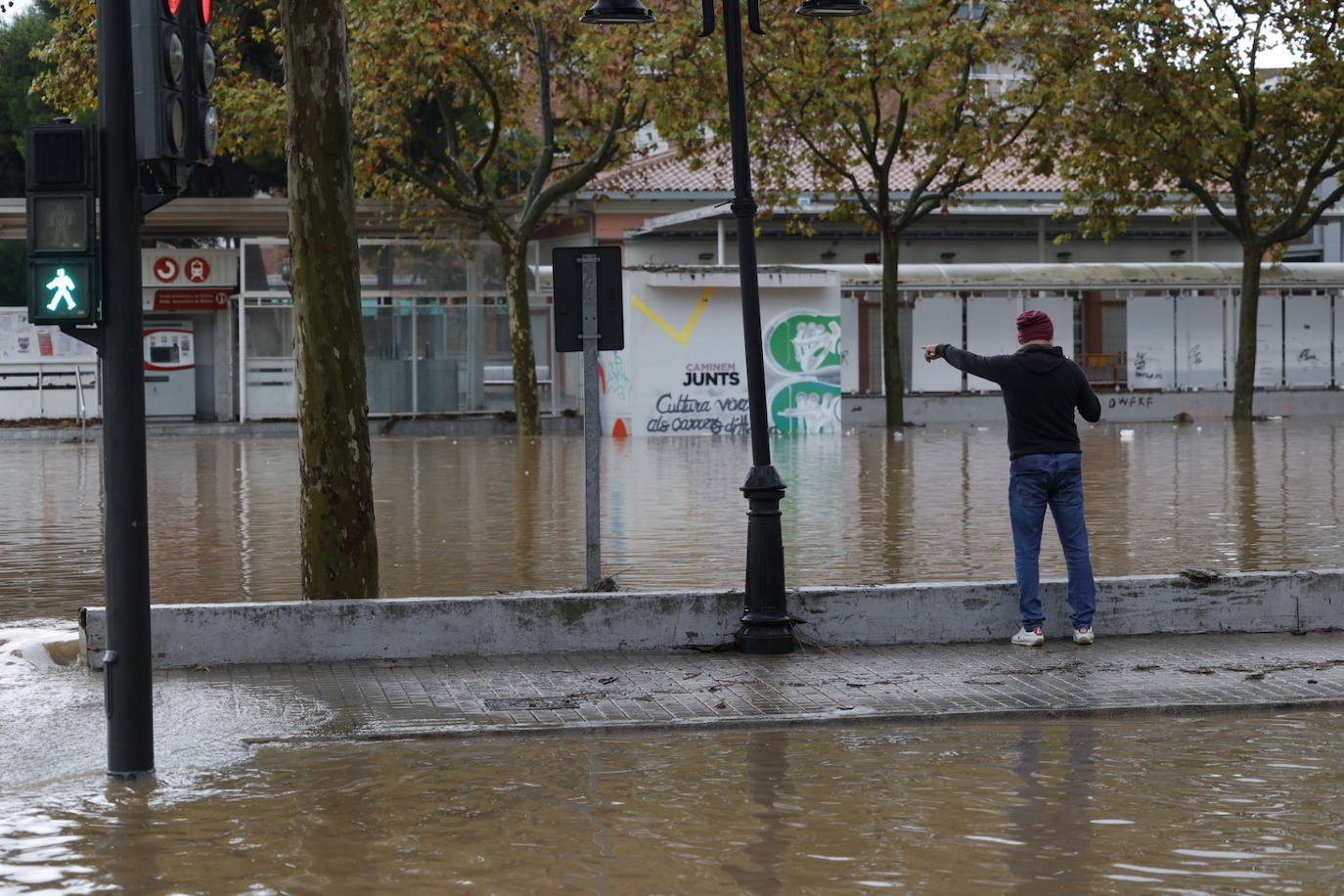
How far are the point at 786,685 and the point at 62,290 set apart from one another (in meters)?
3.70

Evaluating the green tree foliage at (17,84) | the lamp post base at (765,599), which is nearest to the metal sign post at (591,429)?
the lamp post base at (765,599)

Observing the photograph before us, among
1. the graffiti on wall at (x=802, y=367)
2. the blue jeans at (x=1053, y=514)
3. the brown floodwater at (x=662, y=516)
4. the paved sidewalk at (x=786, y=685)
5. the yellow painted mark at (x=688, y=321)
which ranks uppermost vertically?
the yellow painted mark at (x=688, y=321)

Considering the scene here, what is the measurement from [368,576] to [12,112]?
124ft

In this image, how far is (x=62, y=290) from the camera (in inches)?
246

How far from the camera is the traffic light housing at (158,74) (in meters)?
6.24

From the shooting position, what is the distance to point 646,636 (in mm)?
9250

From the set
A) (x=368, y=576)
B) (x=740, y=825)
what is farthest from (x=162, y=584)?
(x=740, y=825)

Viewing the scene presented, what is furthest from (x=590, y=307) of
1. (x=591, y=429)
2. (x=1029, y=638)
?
(x=1029, y=638)

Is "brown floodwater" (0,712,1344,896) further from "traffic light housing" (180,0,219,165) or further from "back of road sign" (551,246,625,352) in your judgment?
"back of road sign" (551,246,625,352)

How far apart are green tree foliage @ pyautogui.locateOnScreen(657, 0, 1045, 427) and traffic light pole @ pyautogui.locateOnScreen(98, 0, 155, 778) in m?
22.0

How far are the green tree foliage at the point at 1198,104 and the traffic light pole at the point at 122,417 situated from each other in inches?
1033

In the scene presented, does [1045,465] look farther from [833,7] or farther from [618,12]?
[618,12]

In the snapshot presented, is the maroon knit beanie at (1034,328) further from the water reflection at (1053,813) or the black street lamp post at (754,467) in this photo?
the water reflection at (1053,813)

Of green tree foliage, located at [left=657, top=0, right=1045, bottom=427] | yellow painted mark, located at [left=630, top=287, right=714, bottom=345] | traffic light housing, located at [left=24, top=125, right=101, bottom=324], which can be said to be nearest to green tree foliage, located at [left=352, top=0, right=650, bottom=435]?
green tree foliage, located at [left=657, top=0, right=1045, bottom=427]
